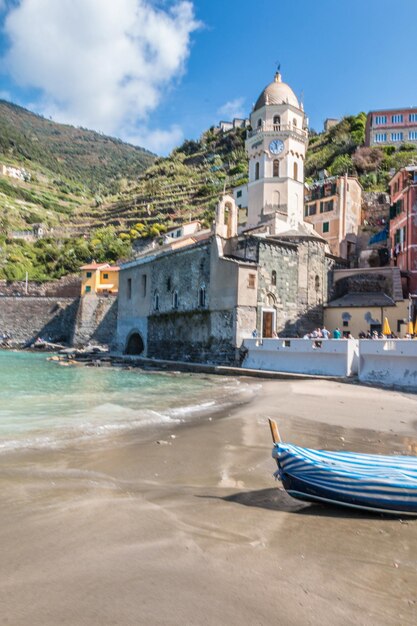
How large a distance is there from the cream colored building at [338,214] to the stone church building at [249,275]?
13.8ft

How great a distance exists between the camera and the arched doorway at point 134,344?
1424 inches

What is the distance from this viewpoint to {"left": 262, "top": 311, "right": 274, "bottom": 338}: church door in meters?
24.7

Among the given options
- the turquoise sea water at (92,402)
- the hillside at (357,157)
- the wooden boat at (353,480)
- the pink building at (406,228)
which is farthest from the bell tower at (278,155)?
the wooden boat at (353,480)

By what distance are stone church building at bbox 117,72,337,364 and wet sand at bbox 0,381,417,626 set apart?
57.9 feet

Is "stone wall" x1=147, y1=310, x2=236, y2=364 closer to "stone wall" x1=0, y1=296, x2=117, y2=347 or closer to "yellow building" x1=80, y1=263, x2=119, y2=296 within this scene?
"yellow building" x1=80, y1=263, x2=119, y2=296

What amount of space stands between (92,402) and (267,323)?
13.7 m

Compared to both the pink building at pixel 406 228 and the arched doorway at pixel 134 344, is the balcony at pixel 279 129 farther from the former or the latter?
the arched doorway at pixel 134 344

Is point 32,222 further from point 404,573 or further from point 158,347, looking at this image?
point 404,573

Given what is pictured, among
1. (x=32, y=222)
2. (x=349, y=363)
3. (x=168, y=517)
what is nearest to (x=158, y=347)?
(x=349, y=363)

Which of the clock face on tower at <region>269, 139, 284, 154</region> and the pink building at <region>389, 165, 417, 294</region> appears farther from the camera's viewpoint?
the clock face on tower at <region>269, 139, 284, 154</region>

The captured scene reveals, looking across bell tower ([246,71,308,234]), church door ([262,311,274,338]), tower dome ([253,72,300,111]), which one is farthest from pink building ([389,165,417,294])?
tower dome ([253,72,300,111])

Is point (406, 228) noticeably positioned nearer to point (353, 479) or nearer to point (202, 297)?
point (202, 297)

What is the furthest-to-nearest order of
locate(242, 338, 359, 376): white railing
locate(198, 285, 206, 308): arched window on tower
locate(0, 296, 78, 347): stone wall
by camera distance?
locate(0, 296, 78, 347): stone wall
locate(198, 285, 206, 308): arched window on tower
locate(242, 338, 359, 376): white railing

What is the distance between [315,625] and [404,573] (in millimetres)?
1049
